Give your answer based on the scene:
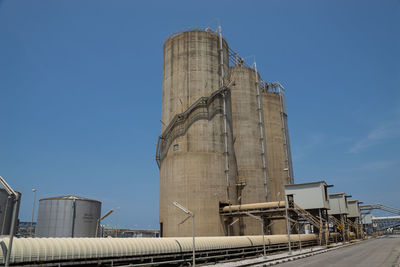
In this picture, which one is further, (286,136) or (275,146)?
(286,136)

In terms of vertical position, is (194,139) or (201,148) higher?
(194,139)

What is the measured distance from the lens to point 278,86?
7606 cm

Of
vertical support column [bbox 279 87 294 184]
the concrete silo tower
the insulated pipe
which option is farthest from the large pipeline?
vertical support column [bbox 279 87 294 184]

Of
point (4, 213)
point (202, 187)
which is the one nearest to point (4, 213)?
point (4, 213)

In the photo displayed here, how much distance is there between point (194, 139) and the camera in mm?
43844

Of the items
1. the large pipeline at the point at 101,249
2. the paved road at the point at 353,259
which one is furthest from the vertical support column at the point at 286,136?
the large pipeline at the point at 101,249

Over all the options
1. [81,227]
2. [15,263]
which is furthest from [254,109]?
[15,263]

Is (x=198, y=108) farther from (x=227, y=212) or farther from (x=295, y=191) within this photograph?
(x=295, y=191)

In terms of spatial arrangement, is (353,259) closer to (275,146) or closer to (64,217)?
(64,217)

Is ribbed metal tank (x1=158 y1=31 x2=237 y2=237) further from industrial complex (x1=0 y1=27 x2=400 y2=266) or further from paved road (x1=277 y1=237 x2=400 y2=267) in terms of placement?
paved road (x1=277 y1=237 x2=400 y2=267)

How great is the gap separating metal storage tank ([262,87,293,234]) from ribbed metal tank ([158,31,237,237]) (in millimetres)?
20936

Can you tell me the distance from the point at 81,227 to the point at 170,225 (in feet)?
37.7

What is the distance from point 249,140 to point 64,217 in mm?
33263

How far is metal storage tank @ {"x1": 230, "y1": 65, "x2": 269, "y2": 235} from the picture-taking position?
54531 mm
